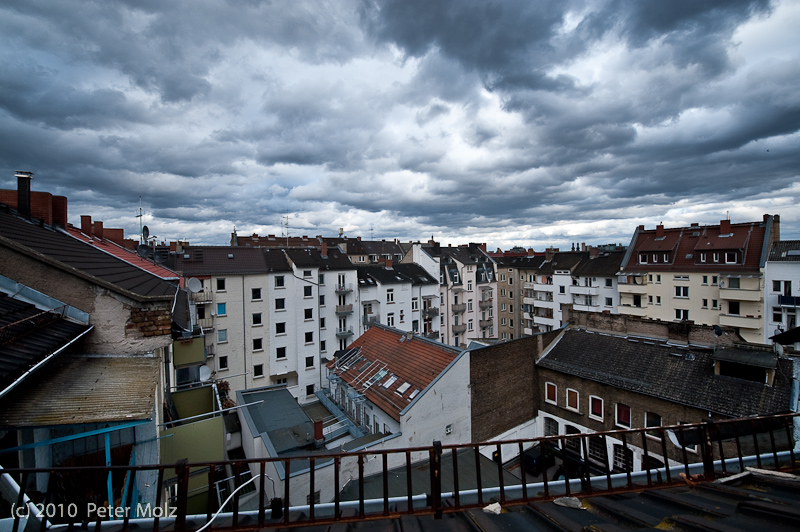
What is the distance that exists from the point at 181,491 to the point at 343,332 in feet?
104

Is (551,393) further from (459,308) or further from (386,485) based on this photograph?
(459,308)

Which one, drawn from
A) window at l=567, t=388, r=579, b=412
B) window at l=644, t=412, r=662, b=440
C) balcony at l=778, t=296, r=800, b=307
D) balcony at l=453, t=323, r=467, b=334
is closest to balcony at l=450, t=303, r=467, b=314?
balcony at l=453, t=323, r=467, b=334

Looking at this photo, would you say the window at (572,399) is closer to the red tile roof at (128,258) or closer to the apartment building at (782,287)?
the red tile roof at (128,258)

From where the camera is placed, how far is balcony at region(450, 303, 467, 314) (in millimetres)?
44500

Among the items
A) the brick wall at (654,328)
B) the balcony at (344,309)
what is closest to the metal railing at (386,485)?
the brick wall at (654,328)

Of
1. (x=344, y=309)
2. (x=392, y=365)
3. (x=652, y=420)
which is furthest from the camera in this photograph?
(x=344, y=309)

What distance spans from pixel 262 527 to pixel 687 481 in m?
5.65

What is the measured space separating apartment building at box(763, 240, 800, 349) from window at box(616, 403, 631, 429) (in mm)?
22102

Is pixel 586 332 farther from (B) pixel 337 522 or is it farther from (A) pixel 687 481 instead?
(B) pixel 337 522

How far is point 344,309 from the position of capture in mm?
34469

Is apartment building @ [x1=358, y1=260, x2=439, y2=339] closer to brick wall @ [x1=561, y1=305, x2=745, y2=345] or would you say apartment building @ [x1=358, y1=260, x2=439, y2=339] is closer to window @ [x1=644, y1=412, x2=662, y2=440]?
brick wall @ [x1=561, y1=305, x2=745, y2=345]

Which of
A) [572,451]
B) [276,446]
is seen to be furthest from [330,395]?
→ [572,451]

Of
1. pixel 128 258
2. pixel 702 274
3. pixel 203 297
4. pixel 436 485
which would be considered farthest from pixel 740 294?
pixel 203 297

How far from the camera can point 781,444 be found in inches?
402
